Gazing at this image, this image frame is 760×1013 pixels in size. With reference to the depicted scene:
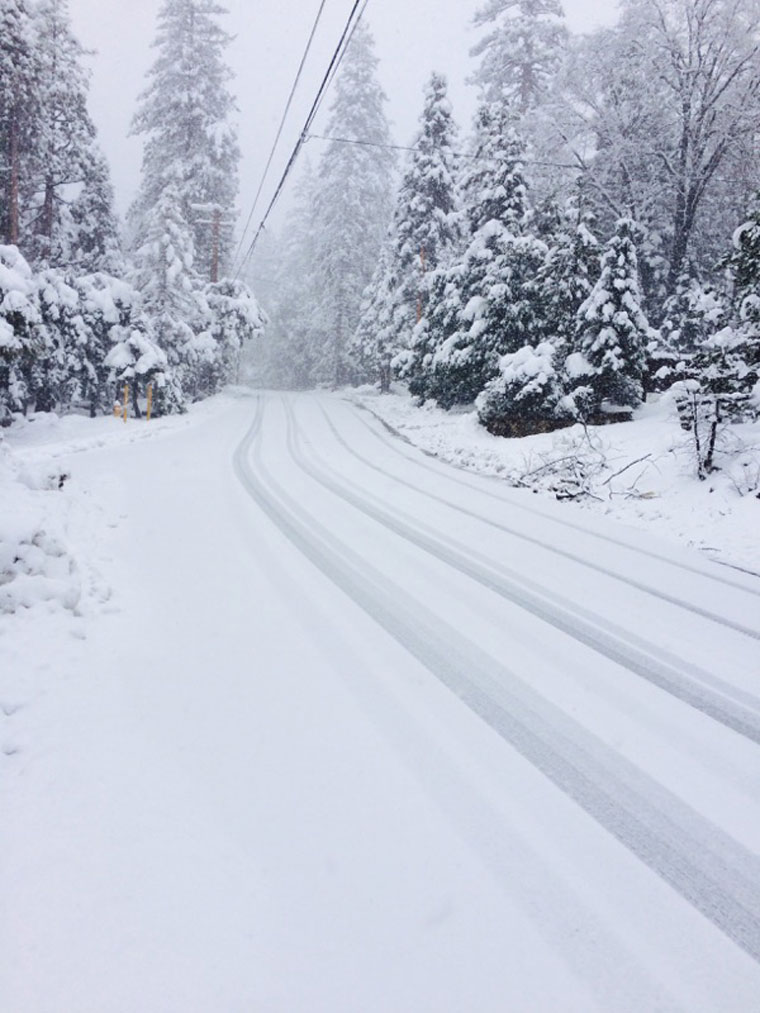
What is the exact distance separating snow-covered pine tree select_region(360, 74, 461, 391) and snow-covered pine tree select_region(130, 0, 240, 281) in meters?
9.14

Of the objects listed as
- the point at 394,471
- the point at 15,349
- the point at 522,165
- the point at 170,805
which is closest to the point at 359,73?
the point at 522,165

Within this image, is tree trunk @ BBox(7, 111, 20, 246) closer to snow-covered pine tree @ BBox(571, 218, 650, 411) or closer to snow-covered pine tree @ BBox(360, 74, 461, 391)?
snow-covered pine tree @ BBox(360, 74, 461, 391)

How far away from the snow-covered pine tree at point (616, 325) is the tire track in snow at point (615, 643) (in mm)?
9179

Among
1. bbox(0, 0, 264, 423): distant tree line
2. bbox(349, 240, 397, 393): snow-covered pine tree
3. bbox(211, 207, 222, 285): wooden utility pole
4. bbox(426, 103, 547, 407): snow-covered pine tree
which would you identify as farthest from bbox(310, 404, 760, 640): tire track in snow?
bbox(211, 207, 222, 285): wooden utility pole

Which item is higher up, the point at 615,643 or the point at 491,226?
the point at 491,226

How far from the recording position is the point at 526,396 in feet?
46.4

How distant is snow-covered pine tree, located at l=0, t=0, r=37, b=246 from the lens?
651 inches

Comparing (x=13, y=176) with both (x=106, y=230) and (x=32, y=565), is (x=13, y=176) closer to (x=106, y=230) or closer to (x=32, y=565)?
(x=106, y=230)

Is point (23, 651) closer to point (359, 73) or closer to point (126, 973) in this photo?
point (126, 973)

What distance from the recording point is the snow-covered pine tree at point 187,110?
27.2 m

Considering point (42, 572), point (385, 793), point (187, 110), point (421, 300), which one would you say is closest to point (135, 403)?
point (421, 300)

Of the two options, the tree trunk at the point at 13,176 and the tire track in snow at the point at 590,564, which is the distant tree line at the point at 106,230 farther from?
the tire track in snow at the point at 590,564

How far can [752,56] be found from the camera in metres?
16.4

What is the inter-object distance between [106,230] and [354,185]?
1733 centimetres
